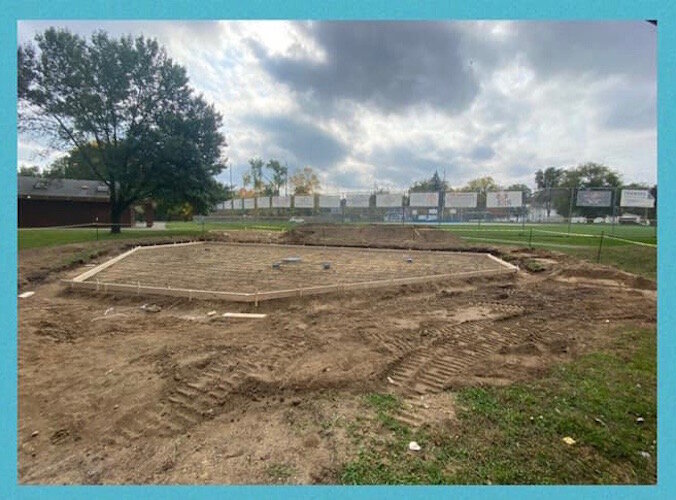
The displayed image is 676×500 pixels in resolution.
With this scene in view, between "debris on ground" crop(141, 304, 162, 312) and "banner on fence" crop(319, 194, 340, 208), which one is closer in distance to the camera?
"debris on ground" crop(141, 304, 162, 312)

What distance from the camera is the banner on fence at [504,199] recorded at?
72.6 feet

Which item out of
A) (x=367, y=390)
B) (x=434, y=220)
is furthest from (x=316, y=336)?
(x=434, y=220)

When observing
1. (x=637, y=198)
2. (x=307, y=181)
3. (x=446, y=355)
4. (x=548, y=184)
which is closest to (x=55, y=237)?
(x=446, y=355)

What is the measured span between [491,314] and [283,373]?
3.73 meters

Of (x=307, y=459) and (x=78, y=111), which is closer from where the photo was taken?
(x=307, y=459)

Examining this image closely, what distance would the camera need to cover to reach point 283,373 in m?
3.21

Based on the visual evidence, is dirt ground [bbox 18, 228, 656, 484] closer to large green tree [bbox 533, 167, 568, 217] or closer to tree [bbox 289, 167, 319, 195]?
large green tree [bbox 533, 167, 568, 217]

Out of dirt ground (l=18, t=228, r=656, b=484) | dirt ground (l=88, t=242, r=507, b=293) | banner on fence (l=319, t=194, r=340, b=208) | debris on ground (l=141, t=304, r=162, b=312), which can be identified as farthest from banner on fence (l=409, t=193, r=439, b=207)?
debris on ground (l=141, t=304, r=162, b=312)

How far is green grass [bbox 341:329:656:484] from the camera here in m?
1.99

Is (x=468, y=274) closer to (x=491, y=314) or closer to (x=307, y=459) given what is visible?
(x=491, y=314)

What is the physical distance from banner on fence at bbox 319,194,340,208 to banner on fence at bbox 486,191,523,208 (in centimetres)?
1124

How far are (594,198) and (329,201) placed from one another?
1789 centimetres

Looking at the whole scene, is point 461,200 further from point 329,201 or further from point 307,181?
point 307,181

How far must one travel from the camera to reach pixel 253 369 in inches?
129
